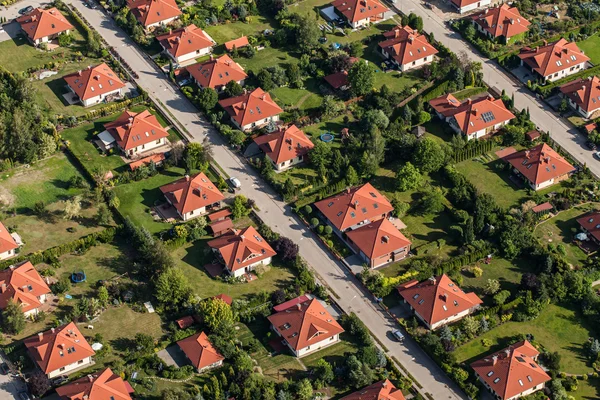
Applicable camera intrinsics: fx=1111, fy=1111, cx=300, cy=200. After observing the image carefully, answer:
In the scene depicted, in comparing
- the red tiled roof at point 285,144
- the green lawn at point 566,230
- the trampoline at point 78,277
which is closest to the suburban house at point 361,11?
the red tiled roof at point 285,144

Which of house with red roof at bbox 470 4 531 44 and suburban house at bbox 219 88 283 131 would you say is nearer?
suburban house at bbox 219 88 283 131

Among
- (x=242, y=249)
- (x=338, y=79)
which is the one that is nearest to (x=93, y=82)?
(x=338, y=79)

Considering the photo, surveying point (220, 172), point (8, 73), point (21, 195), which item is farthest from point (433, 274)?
point (8, 73)

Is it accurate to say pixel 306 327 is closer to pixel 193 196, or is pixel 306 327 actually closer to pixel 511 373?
pixel 511 373

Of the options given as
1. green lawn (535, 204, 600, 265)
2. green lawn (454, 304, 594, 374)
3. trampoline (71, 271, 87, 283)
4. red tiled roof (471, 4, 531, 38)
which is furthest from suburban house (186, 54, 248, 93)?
green lawn (454, 304, 594, 374)

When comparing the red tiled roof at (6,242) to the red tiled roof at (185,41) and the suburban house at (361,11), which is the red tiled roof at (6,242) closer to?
the red tiled roof at (185,41)

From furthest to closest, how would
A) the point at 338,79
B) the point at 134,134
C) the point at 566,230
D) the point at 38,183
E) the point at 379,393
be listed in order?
the point at 338,79
the point at 134,134
the point at 38,183
the point at 566,230
the point at 379,393

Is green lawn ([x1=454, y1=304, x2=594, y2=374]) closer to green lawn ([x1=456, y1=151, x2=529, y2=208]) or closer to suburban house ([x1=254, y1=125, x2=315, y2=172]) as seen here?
green lawn ([x1=456, y1=151, x2=529, y2=208])
